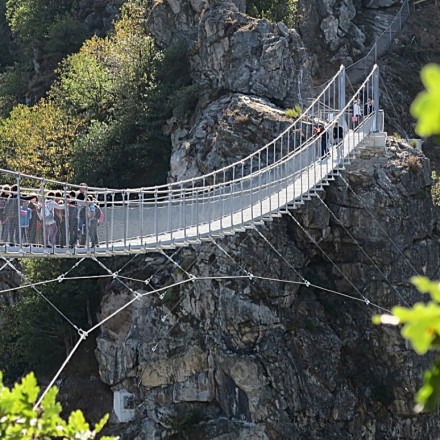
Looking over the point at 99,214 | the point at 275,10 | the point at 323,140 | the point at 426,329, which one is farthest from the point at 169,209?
the point at 275,10

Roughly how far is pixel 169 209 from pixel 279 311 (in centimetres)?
839

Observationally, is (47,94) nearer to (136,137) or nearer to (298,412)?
(136,137)

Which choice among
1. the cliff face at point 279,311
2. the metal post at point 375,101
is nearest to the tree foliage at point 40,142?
the cliff face at point 279,311

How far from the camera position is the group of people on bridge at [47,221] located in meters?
16.4

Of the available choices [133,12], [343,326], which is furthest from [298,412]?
[133,12]

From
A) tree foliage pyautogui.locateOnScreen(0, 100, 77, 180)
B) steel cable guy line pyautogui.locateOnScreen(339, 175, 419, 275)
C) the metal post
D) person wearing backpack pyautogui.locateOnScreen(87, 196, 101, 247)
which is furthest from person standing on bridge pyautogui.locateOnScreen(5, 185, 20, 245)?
tree foliage pyautogui.locateOnScreen(0, 100, 77, 180)

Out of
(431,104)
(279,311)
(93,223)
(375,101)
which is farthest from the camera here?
(279,311)

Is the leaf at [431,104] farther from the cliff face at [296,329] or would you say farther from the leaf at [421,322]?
the cliff face at [296,329]

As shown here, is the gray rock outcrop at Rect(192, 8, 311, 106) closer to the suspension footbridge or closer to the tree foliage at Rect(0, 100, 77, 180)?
the suspension footbridge

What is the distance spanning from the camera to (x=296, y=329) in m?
26.7

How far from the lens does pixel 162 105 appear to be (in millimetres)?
31188

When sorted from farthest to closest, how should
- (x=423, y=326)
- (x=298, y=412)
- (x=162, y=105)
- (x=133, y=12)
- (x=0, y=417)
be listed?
(x=133, y=12), (x=162, y=105), (x=298, y=412), (x=0, y=417), (x=423, y=326)

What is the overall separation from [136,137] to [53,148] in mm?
2345

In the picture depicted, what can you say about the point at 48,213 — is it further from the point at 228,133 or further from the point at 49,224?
the point at 228,133
